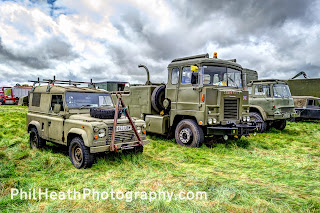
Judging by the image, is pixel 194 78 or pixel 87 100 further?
pixel 194 78

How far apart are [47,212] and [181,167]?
10.2ft

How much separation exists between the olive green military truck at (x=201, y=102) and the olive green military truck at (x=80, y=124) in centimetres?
219

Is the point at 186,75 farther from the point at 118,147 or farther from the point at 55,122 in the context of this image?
the point at 55,122

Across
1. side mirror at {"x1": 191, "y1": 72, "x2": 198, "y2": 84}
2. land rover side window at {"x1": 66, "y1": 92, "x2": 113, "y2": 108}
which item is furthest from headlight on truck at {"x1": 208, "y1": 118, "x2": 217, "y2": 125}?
land rover side window at {"x1": 66, "y1": 92, "x2": 113, "y2": 108}

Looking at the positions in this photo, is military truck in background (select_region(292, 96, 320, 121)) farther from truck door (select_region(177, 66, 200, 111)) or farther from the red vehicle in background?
the red vehicle in background

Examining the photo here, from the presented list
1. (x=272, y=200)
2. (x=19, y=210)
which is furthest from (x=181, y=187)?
(x=19, y=210)

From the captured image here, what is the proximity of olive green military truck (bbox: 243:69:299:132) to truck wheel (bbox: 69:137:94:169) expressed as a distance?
8.23 meters

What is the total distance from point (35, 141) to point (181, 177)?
4867 millimetres

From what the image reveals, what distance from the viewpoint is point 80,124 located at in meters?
5.42

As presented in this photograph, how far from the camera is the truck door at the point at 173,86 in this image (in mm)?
8511

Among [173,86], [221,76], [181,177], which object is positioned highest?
[221,76]

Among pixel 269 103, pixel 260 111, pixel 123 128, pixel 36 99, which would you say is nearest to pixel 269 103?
pixel 269 103

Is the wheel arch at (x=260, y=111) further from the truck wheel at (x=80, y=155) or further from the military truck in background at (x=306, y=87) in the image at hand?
the military truck in background at (x=306, y=87)

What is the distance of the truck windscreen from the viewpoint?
7773 mm
